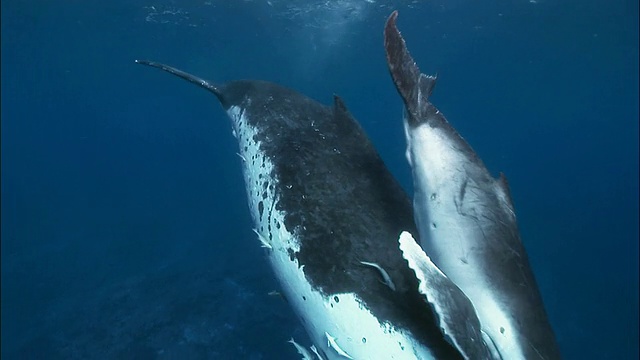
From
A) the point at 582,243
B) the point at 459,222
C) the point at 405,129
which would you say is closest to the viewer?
the point at 459,222

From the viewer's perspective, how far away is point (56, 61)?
46.4 metres

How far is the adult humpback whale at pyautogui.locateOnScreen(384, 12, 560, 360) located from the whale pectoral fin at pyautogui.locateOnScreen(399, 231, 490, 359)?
0.41 m

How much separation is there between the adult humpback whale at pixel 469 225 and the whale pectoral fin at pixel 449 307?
0.41 m

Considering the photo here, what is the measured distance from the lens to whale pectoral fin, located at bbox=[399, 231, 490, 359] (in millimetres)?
2801

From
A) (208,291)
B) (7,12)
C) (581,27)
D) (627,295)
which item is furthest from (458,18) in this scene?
(7,12)

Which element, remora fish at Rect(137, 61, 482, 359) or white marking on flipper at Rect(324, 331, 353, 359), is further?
white marking on flipper at Rect(324, 331, 353, 359)

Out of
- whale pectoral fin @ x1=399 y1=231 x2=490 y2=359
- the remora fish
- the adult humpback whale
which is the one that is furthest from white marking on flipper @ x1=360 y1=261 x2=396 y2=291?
whale pectoral fin @ x1=399 y1=231 x2=490 y2=359

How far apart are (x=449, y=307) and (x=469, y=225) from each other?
0.97 meters

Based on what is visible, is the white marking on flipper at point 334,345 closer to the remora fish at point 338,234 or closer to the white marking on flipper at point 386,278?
the remora fish at point 338,234

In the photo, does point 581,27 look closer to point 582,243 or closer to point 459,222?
point 582,243

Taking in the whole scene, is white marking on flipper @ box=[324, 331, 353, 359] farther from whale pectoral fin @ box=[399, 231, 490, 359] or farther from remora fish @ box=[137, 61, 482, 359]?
whale pectoral fin @ box=[399, 231, 490, 359]

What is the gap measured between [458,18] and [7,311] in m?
27.0

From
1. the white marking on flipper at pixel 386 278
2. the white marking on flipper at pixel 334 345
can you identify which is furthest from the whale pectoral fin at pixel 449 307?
the white marking on flipper at pixel 334 345

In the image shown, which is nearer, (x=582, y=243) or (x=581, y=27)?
(x=582, y=243)
